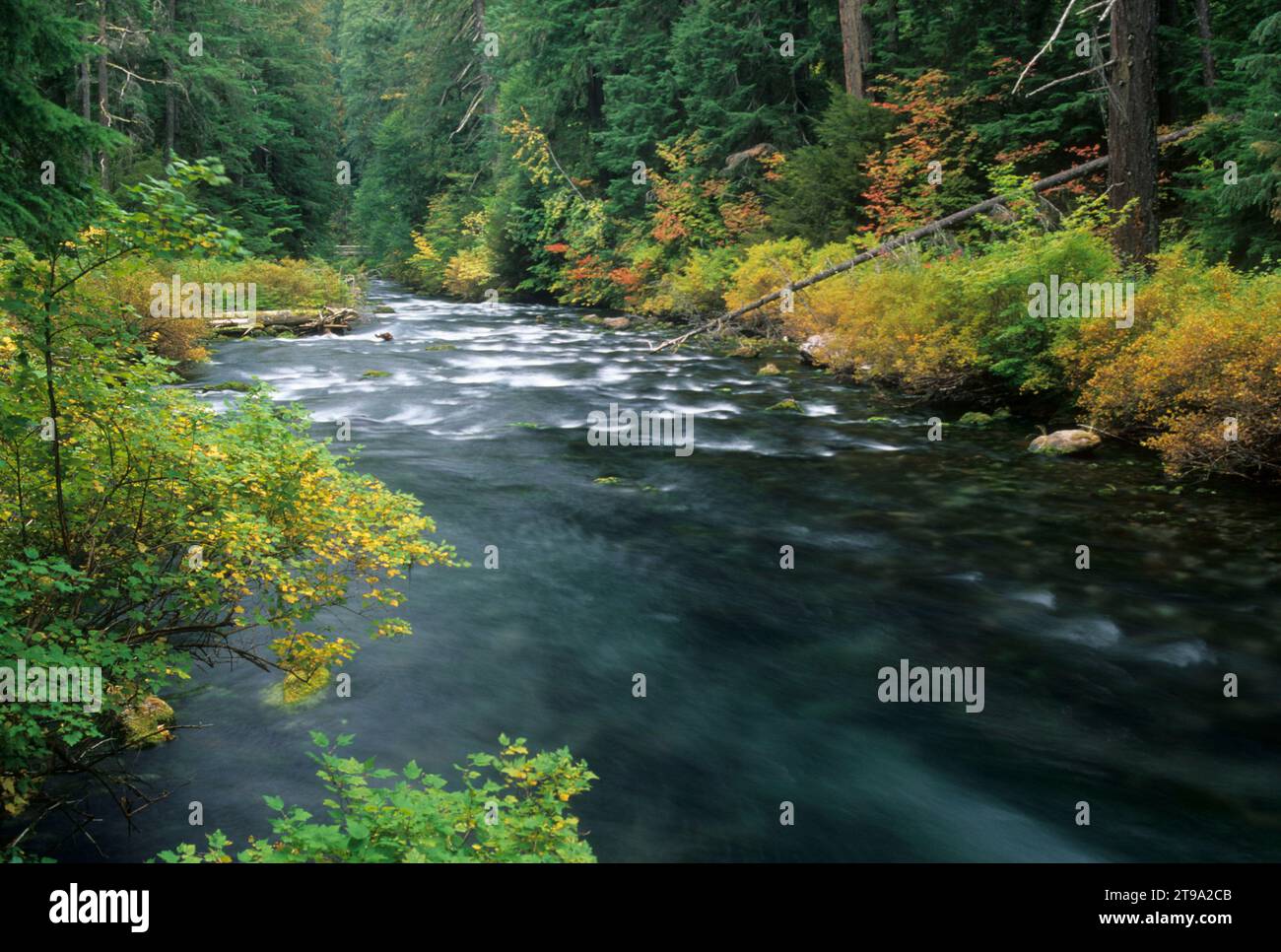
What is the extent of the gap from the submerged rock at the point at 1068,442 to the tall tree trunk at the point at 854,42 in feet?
50.5

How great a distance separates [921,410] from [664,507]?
246 inches

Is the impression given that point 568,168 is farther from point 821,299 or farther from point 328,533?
point 328,533

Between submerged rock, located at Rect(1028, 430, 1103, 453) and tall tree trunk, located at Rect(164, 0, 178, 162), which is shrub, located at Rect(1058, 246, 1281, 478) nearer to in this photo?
submerged rock, located at Rect(1028, 430, 1103, 453)

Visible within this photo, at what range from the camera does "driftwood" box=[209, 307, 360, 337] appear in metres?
24.8

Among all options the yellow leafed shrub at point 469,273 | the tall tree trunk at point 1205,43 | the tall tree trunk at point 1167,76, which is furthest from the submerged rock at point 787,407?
the yellow leafed shrub at point 469,273

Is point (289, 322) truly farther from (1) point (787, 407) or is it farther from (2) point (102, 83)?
(1) point (787, 407)

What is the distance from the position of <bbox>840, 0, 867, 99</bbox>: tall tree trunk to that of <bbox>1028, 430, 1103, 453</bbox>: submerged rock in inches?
606

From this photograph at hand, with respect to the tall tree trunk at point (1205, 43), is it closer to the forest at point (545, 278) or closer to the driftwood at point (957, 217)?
the forest at point (545, 278)

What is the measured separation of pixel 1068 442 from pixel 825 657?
668 centimetres

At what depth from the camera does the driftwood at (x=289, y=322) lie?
2475cm

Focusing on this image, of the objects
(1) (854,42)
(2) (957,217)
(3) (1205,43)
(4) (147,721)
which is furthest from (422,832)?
(1) (854,42)

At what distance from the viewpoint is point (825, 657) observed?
7.84 meters

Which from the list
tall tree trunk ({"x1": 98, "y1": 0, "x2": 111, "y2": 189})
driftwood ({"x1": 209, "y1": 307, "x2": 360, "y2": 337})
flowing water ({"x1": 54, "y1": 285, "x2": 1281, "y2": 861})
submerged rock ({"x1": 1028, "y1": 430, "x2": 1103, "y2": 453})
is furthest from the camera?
driftwood ({"x1": 209, "y1": 307, "x2": 360, "y2": 337})

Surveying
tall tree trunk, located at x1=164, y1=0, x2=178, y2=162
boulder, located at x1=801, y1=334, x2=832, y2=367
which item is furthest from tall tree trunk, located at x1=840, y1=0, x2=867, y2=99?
tall tree trunk, located at x1=164, y1=0, x2=178, y2=162
